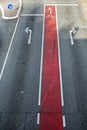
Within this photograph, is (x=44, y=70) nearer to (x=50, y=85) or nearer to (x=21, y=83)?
(x=50, y=85)

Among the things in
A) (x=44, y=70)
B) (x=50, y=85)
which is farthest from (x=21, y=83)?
(x=44, y=70)

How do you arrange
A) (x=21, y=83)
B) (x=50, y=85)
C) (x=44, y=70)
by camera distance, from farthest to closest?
(x=44, y=70) < (x=21, y=83) < (x=50, y=85)

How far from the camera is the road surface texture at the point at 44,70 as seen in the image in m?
21.9

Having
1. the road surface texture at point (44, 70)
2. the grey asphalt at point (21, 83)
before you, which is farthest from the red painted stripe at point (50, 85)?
the grey asphalt at point (21, 83)

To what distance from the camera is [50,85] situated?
2567cm

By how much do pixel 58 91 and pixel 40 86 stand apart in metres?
1.97

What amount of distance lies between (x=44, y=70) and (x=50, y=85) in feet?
9.34

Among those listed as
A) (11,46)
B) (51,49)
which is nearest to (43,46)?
(51,49)

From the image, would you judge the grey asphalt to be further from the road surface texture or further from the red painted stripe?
the red painted stripe

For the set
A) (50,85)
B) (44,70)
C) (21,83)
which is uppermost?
(44,70)

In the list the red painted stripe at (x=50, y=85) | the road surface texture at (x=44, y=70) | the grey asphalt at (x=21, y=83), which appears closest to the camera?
the red painted stripe at (x=50, y=85)

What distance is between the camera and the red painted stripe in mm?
21373

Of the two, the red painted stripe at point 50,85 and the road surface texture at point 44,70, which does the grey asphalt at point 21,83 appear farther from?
the red painted stripe at point 50,85

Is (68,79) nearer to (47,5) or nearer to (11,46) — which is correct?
(11,46)
